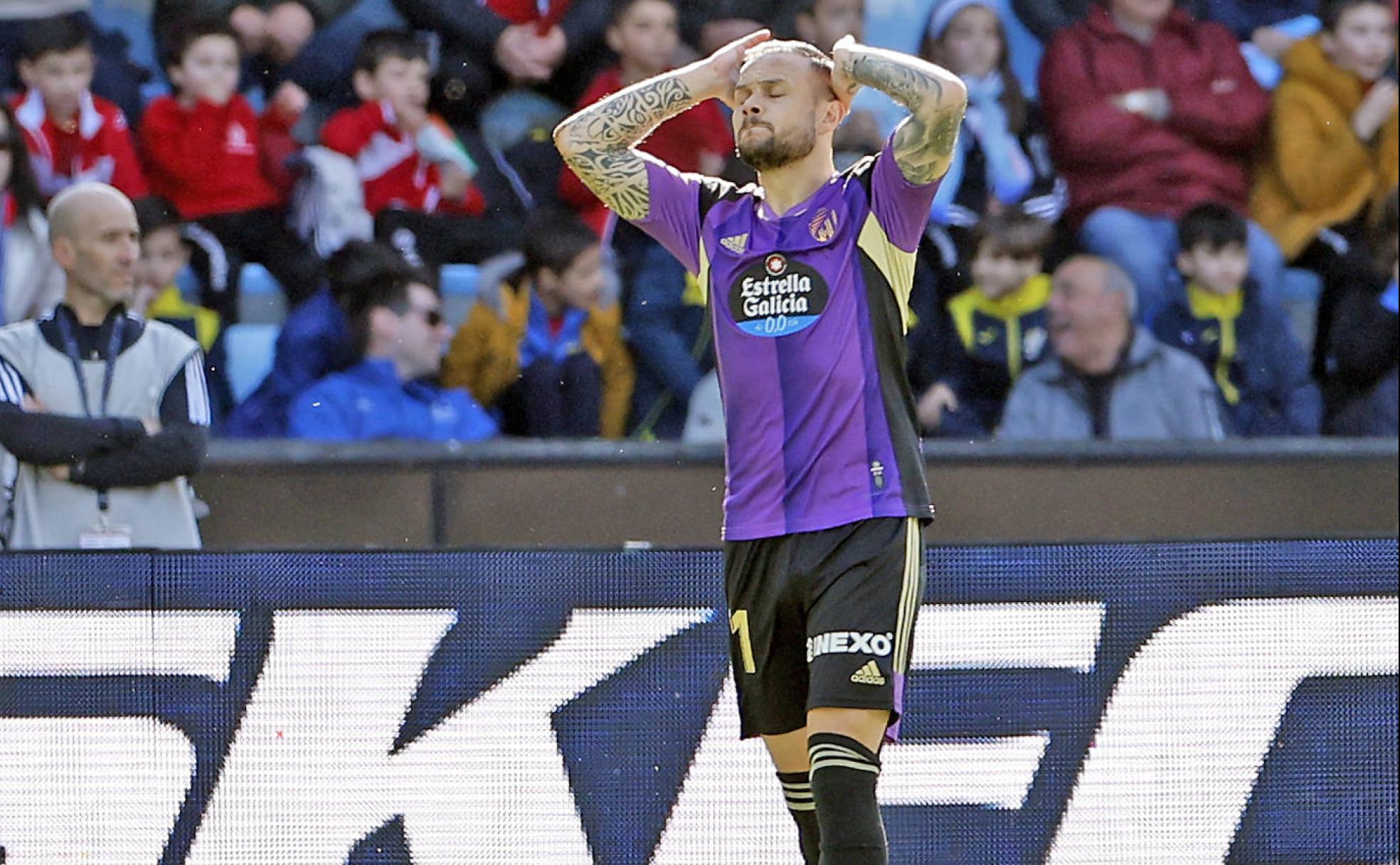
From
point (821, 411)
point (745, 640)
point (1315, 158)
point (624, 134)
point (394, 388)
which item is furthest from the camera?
point (1315, 158)

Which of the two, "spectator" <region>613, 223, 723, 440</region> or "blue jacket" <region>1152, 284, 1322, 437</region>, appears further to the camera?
"blue jacket" <region>1152, 284, 1322, 437</region>

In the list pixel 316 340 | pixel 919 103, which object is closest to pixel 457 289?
pixel 316 340

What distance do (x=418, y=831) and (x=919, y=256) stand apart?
3645 millimetres

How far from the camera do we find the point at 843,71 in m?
4.34

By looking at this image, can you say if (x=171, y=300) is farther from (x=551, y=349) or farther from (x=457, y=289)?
(x=551, y=349)

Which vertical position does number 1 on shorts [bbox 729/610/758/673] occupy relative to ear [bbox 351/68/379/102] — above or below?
below

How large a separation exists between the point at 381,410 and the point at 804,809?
3.30 meters

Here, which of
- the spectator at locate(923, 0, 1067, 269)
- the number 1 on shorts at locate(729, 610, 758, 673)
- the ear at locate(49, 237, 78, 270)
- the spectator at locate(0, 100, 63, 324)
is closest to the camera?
the number 1 on shorts at locate(729, 610, 758, 673)

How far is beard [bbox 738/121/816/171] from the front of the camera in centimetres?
439

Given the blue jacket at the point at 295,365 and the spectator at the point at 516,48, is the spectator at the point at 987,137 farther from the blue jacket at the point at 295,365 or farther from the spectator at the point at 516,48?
the blue jacket at the point at 295,365

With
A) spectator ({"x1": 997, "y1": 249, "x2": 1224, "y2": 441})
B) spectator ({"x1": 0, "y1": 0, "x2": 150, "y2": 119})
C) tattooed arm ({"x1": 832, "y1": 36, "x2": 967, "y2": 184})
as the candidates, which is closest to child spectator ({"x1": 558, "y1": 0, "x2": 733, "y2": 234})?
spectator ({"x1": 997, "y1": 249, "x2": 1224, "y2": 441})

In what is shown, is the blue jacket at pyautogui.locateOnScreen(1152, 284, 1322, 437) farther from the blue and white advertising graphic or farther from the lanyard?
the lanyard

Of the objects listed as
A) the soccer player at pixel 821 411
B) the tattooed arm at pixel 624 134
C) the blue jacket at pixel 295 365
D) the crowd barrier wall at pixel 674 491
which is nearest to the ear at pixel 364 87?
the blue jacket at pixel 295 365

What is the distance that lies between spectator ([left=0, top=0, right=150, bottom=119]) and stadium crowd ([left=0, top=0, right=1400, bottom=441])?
0.01 metres
